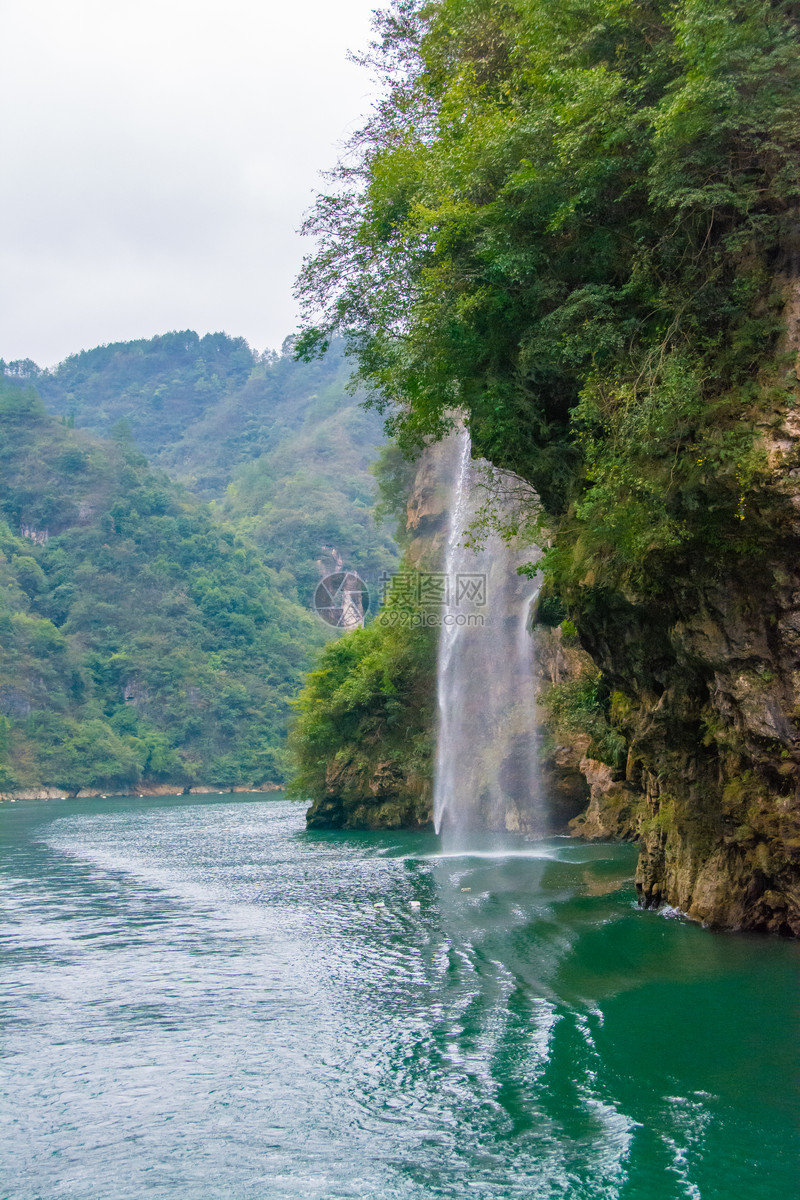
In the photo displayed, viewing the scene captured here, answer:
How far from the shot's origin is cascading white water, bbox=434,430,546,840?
103 feet

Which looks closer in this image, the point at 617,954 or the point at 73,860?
the point at 617,954

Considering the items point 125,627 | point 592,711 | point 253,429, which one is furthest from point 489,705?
point 253,429

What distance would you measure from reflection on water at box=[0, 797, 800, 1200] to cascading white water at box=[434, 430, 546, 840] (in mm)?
12486

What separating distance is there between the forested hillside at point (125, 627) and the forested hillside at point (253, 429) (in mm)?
10794

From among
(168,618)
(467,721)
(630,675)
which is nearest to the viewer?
(630,675)

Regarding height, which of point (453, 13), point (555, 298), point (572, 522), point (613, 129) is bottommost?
point (572, 522)

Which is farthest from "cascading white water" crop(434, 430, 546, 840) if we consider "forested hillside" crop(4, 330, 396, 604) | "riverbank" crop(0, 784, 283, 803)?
"forested hillside" crop(4, 330, 396, 604)

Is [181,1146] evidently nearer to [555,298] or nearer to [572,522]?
[572,522]

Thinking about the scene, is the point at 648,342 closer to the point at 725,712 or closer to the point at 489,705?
the point at 725,712

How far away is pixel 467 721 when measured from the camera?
3288 centimetres

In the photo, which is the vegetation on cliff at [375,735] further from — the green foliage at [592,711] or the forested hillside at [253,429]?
the forested hillside at [253,429]

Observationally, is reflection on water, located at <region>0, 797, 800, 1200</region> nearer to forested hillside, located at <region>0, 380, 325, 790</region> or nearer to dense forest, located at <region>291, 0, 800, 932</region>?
dense forest, located at <region>291, 0, 800, 932</region>

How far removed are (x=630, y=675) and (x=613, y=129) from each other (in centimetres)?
749

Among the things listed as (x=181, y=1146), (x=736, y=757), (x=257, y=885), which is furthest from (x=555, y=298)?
(x=257, y=885)
